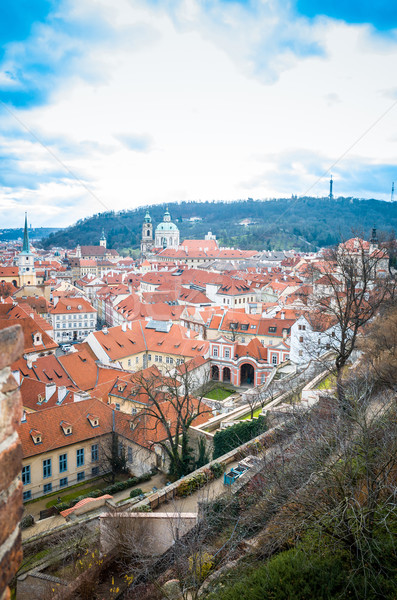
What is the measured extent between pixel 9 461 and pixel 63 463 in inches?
766

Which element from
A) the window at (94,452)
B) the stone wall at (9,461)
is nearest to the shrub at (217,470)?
the window at (94,452)

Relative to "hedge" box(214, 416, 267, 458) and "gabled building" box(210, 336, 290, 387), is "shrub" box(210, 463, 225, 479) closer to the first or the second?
"hedge" box(214, 416, 267, 458)

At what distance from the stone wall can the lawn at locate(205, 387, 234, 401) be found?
31325 millimetres

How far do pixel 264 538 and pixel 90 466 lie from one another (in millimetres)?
15365

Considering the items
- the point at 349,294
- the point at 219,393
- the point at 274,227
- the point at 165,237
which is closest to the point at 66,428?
the point at 349,294

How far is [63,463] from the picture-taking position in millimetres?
20016

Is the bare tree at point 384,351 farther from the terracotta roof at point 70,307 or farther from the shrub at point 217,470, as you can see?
the terracotta roof at point 70,307

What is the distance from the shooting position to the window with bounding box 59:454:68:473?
19.9 meters

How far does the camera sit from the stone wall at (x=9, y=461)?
7.75ft

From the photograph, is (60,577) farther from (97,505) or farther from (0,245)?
(0,245)

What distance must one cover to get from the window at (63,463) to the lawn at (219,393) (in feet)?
48.3

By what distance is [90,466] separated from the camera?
20.9 metres

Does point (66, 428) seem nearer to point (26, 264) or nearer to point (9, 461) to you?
point (9, 461)

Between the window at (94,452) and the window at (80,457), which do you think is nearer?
the window at (80,457)
